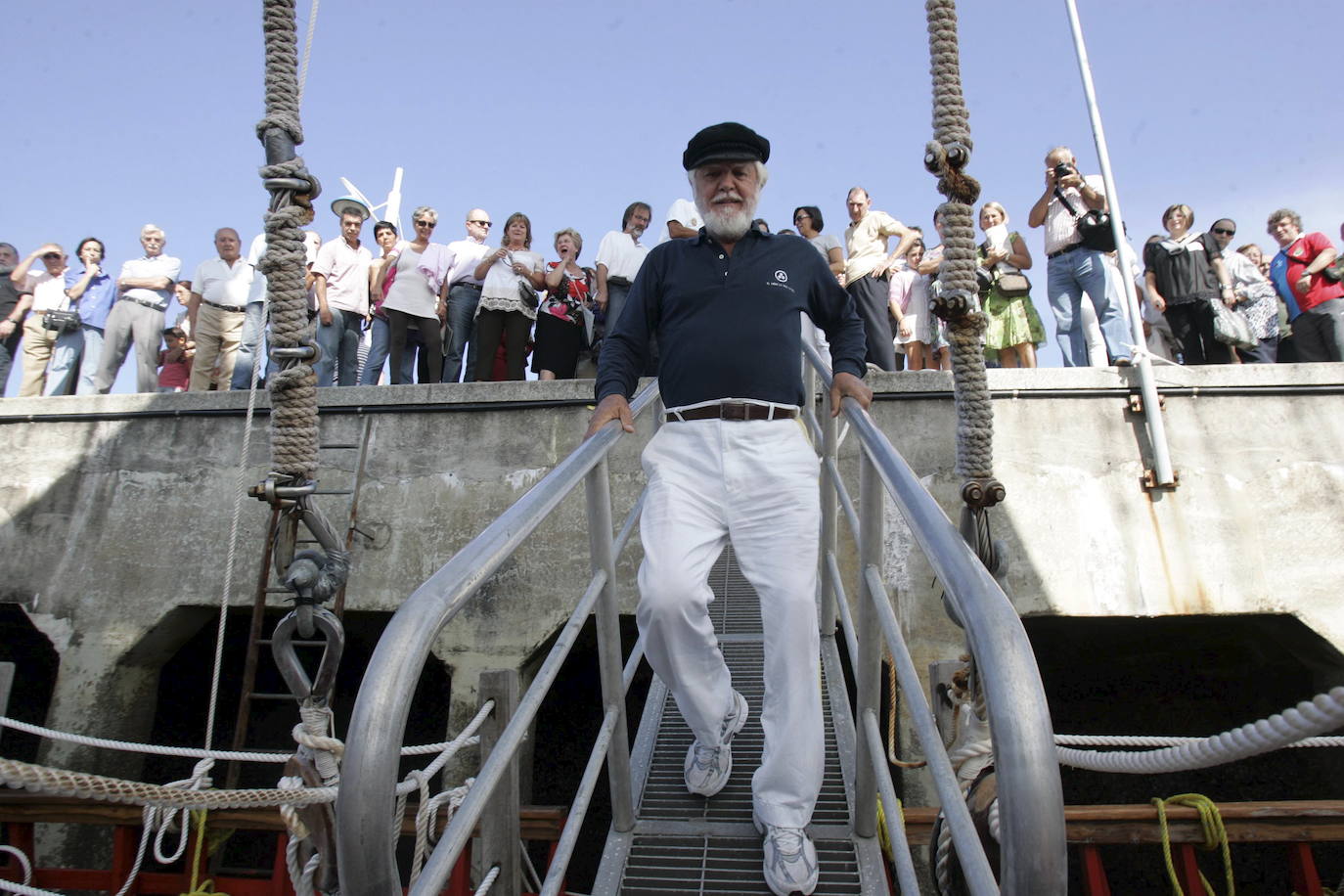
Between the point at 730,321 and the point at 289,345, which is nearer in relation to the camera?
the point at 289,345

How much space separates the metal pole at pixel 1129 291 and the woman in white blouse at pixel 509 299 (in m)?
4.22

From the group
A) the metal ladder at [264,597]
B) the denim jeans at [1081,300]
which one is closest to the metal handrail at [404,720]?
the metal ladder at [264,597]

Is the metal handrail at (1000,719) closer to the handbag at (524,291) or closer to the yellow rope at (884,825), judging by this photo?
the yellow rope at (884,825)

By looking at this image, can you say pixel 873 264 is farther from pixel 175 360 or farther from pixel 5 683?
pixel 175 360

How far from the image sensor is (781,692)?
2143 millimetres

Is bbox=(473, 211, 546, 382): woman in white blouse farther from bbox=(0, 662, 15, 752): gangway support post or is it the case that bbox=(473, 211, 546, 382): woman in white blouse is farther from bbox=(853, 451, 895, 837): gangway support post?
bbox=(853, 451, 895, 837): gangway support post

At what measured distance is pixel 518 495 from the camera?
5.60 m

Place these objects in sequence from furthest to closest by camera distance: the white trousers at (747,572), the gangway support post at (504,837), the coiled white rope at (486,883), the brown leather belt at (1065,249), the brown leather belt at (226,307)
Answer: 1. the brown leather belt at (226,307)
2. the brown leather belt at (1065,249)
3. the gangway support post at (504,837)
4. the coiled white rope at (486,883)
5. the white trousers at (747,572)

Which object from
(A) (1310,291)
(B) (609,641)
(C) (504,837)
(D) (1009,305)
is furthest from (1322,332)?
(C) (504,837)

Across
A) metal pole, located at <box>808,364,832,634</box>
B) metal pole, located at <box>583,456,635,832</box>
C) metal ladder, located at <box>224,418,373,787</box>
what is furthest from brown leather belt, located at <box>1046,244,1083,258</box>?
metal ladder, located at <box>224,418,373,787</box>

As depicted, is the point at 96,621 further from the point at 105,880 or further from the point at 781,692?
the point at 781,692

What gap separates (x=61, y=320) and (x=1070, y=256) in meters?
8.19

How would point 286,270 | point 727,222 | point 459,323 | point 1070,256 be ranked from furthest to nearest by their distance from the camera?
1. point 459,323
2. point 1070,256
3. point 727,222
4. point 286,270

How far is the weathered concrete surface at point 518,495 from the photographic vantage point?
504 centimetres
